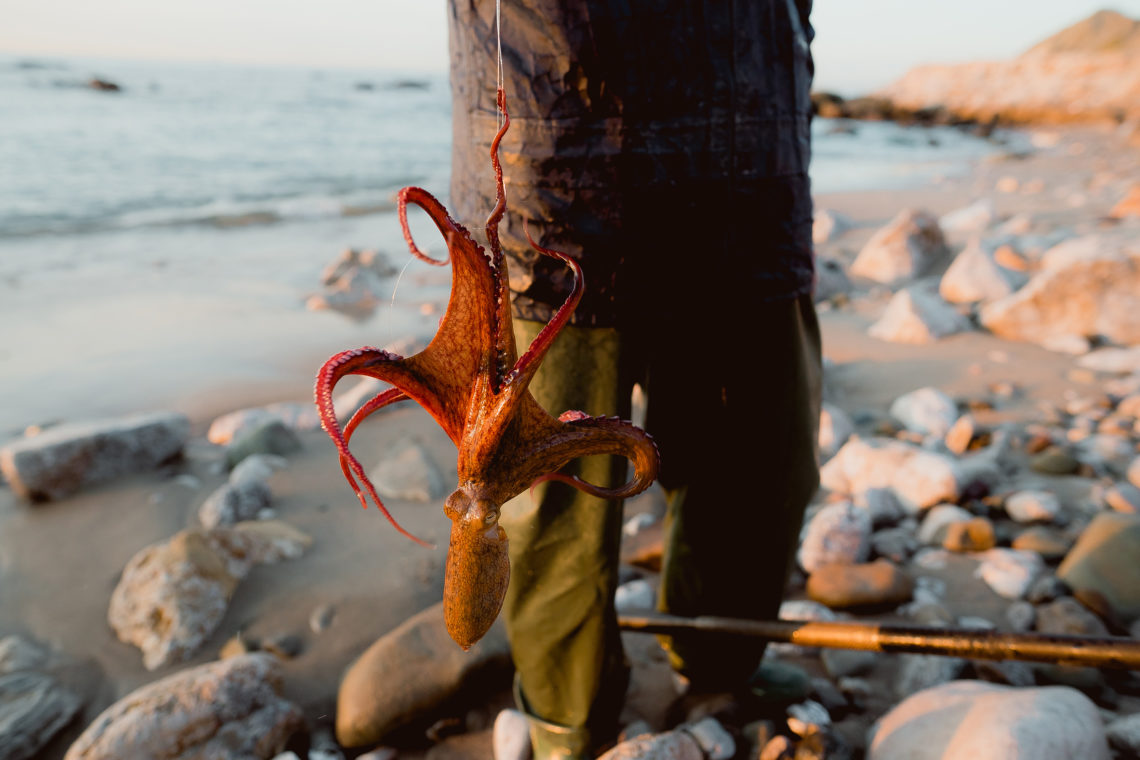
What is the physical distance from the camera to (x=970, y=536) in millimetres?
2980

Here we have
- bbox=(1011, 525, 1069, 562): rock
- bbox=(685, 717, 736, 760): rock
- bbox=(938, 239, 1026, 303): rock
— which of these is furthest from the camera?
bbox=(938, 239, 1026, 303): rock

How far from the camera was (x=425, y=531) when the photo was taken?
10.9ft

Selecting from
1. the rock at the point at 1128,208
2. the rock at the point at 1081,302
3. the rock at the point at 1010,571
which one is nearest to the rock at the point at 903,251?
the rock at the point at 1081,302

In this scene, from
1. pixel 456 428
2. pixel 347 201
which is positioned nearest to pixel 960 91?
pixel 347 201

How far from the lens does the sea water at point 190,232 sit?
5.16 metres

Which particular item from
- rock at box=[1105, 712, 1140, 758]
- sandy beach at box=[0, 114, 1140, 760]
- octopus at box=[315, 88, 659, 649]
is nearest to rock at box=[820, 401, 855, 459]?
sandy beach at box=[0, 114, 1140, 760]

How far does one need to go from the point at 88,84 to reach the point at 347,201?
76.9ft

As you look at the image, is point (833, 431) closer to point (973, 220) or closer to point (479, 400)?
point (479, 400)

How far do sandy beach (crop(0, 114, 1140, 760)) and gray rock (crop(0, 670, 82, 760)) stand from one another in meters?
0.04

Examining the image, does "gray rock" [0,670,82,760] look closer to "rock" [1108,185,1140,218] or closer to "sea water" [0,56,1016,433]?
"sea water" [0,56,1016,433]

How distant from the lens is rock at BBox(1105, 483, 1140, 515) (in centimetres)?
304

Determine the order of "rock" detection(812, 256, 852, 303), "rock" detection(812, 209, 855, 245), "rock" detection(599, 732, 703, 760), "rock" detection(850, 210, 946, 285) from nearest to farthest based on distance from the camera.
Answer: "rock" detection(599, 732, 703, 760) < "rock" detection(812, 256, 852, 303) < "rock" detection(850, 210, 946, 285) < "rock" detection(812, 209, 855, 245)

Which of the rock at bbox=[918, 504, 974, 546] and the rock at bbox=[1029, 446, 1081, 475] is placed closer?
the rock at bbox=[918, 504, 974, 546]

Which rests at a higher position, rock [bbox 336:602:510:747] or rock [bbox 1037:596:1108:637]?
rock [bbox 1037:596:1108:637]
